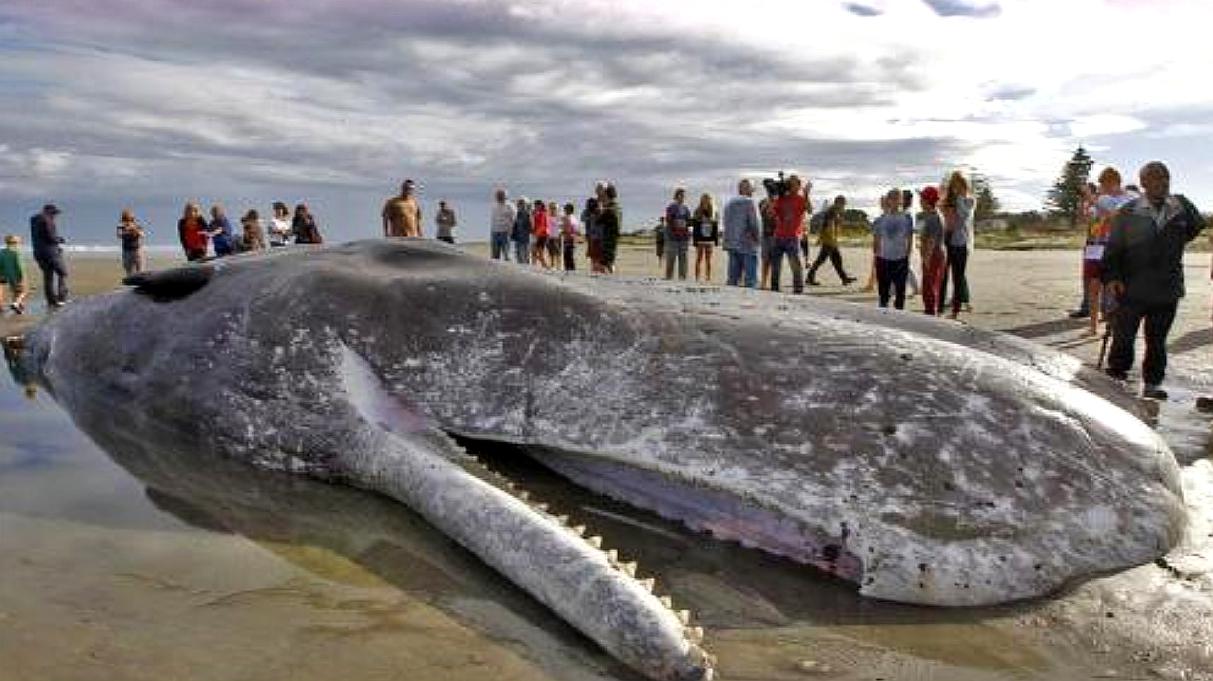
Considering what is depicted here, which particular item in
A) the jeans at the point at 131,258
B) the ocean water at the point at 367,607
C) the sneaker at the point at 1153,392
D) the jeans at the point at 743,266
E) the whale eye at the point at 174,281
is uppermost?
the whale eye at the point at 174,281

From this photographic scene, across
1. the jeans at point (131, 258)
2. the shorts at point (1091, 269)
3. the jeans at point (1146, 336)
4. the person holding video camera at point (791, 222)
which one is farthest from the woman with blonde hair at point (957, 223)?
the jeans at point (131, 258)

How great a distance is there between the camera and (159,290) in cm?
713

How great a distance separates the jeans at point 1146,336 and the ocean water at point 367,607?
5.93m

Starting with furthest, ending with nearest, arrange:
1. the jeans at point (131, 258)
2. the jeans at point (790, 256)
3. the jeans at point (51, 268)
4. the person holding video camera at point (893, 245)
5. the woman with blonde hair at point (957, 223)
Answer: the jeans at point (131, 258) < the jeans at point (51, 268) < the jeans at point (790, 256) < the woman with blonde hair at point (957, 223) < the person holding video camera at point (893, 245)

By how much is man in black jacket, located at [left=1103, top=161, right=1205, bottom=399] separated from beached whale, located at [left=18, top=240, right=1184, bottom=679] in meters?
3.82

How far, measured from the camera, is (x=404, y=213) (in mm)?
19781

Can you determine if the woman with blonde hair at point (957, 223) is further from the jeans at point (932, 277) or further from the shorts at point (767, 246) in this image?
the shorts at point (767, 246)

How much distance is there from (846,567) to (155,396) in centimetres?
430

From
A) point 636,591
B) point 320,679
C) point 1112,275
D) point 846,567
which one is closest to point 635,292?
point 846,567

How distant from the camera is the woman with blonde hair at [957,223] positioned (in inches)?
593

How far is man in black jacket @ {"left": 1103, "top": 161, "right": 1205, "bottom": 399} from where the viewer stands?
954 centimetres

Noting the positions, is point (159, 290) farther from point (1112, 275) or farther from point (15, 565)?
point (1112, 275)

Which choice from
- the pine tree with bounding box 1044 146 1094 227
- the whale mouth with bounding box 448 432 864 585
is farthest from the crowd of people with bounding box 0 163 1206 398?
the pine tree with bounding box 1044 146 1094 227

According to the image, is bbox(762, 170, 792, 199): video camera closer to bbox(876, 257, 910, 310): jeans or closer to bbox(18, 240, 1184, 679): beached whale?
bbox(876, 257, 910, 310): jeans
